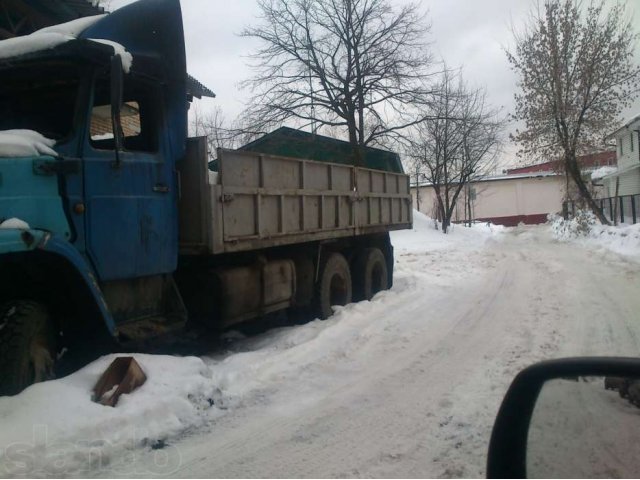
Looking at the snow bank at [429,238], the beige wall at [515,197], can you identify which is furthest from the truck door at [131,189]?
the beige wall at [515,197]

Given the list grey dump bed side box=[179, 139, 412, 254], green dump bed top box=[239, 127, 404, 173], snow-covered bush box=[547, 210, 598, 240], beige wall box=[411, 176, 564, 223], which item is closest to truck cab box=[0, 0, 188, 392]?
grey dump bed side box=[179, 139, 412, 254]

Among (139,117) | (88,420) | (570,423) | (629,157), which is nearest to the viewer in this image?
(570,423)

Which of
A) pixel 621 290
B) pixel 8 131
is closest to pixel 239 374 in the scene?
pixel 8 131

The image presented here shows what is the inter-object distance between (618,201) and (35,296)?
94.1 ft

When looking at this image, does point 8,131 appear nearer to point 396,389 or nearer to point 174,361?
point 174,361

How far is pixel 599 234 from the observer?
75.0ft

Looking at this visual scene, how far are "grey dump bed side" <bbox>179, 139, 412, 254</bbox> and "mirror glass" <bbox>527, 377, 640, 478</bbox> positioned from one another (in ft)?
13.4

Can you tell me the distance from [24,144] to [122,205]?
99 centimetres

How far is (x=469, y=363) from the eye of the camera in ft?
18.8

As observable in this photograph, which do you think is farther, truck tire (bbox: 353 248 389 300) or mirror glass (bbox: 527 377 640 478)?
truck tire (bbox: 353 248 389 300)

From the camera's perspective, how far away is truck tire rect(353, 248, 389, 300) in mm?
9742

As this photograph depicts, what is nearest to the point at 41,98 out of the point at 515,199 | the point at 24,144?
the point at 24,144

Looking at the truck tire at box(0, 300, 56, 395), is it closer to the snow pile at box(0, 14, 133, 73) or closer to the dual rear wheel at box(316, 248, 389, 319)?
the snow pile at box(0, 14, 133, 73)

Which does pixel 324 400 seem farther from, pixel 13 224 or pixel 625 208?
pixel 625 208
